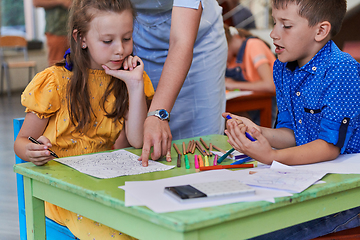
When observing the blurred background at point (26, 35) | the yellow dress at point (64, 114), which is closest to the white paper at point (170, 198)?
the yellow dress at point (64, 114)

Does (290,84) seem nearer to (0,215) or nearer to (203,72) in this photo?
(203,72)

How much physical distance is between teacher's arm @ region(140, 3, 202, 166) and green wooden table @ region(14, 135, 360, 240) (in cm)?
20

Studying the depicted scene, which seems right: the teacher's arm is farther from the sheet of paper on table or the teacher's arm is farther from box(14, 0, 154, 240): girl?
the sheet of paper on table

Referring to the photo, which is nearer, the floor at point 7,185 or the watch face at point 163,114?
the watch face at point 163,114

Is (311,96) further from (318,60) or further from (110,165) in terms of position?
(110,165)

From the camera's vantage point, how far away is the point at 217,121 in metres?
1.78

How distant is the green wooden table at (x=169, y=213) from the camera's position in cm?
70

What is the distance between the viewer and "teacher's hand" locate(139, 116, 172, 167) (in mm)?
1148

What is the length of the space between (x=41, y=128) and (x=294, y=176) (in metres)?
0.85

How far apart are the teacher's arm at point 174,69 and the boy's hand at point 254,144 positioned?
0.73 feet

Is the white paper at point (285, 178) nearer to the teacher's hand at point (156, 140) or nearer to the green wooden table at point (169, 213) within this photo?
the green wooden table at point (169, 213)

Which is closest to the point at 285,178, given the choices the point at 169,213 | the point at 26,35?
the point at 169,213

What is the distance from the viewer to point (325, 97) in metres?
1.14

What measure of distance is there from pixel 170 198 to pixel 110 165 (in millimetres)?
345
